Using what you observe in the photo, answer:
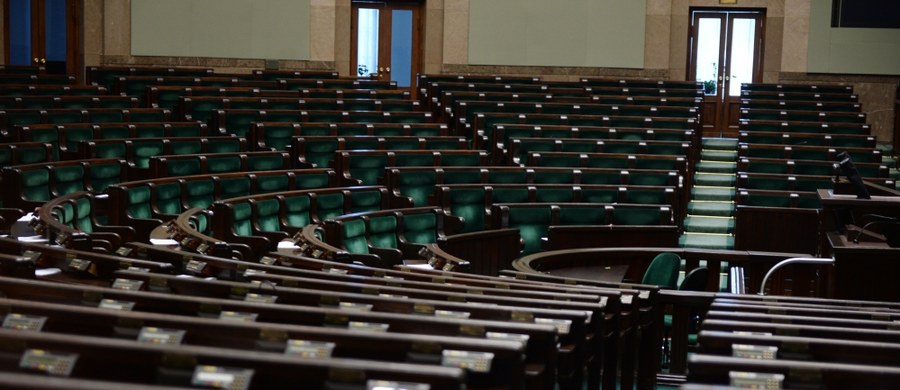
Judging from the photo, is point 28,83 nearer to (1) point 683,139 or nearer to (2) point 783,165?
(1) point 683,139

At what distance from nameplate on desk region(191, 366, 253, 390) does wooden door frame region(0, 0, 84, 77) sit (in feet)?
38.1

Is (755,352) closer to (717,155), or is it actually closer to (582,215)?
(582,215)

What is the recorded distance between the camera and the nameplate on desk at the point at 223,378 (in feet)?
6.83

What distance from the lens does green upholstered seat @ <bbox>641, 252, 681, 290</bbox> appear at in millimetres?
5512

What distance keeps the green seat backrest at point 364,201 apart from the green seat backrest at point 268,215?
2.25 feet

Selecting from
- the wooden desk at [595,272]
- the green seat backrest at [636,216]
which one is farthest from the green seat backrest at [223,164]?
the wooden desk at [595,272]

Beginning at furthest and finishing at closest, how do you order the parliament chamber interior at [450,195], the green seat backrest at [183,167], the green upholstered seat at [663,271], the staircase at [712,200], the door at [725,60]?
the door at [725,60] → the staircase at [712,200] → the green seat backrest at [183,167] → the green upholstered seat at [663,271] → the parliament chamber interior at [450,195]

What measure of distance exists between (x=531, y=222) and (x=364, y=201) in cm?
115

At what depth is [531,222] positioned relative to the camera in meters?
7.71

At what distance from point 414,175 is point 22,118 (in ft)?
10.7

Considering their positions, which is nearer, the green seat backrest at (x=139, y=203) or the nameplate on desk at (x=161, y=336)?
the nameplate on desk at (x=161, y=336)

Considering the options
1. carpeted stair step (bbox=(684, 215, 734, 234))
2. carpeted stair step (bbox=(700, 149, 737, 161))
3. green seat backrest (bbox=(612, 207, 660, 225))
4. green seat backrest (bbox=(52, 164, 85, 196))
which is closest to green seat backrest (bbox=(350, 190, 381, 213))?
green seat backrest (bbox=(612, 207, 660, 225))

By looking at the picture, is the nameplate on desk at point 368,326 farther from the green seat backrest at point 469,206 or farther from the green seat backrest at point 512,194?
the green seat backrest at point 512,194

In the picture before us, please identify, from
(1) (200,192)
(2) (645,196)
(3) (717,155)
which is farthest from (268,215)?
(3) (717,155)
